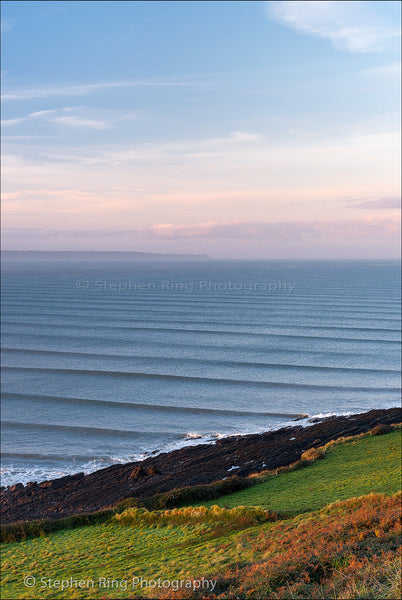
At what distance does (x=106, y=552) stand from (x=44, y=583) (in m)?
2.46

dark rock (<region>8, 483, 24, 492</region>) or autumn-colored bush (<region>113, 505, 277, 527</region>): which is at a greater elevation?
autumn-colored bush (<region>113, 505, 277, 527</region>)

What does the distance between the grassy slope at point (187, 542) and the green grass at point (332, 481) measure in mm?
45

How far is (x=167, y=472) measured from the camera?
2752 centimetres

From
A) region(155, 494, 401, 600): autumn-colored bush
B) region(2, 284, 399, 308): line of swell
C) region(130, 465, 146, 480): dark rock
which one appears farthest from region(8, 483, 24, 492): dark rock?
region(2, 284, 399, 308): line of swell

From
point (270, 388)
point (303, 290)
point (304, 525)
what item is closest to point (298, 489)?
point (304, 525)

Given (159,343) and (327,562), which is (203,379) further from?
(327,562)

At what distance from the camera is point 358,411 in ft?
135

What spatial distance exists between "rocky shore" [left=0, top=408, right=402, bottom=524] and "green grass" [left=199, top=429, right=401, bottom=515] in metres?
3.10

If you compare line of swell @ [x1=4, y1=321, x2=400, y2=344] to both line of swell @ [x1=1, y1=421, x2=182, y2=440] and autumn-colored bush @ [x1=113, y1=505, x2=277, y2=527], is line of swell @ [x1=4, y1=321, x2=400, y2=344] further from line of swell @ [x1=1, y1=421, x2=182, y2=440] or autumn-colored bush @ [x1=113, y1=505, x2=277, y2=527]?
autumn-colored bush @ [x1=113, y1=505, x2=277, y2=527]

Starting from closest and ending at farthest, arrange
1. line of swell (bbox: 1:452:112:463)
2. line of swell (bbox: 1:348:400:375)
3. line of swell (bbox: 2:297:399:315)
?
line of swell (bbox: 1:452:112:463)
line of swell (bbox: 1:348:400:375)
line of swell (bbox: 2:297:399:315)

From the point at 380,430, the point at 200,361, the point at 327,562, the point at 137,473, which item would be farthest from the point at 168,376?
the point at 327,562

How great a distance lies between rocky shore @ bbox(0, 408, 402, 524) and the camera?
78.4 ft

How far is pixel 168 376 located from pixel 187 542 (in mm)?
37386

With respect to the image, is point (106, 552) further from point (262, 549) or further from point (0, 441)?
point (0, 441)
